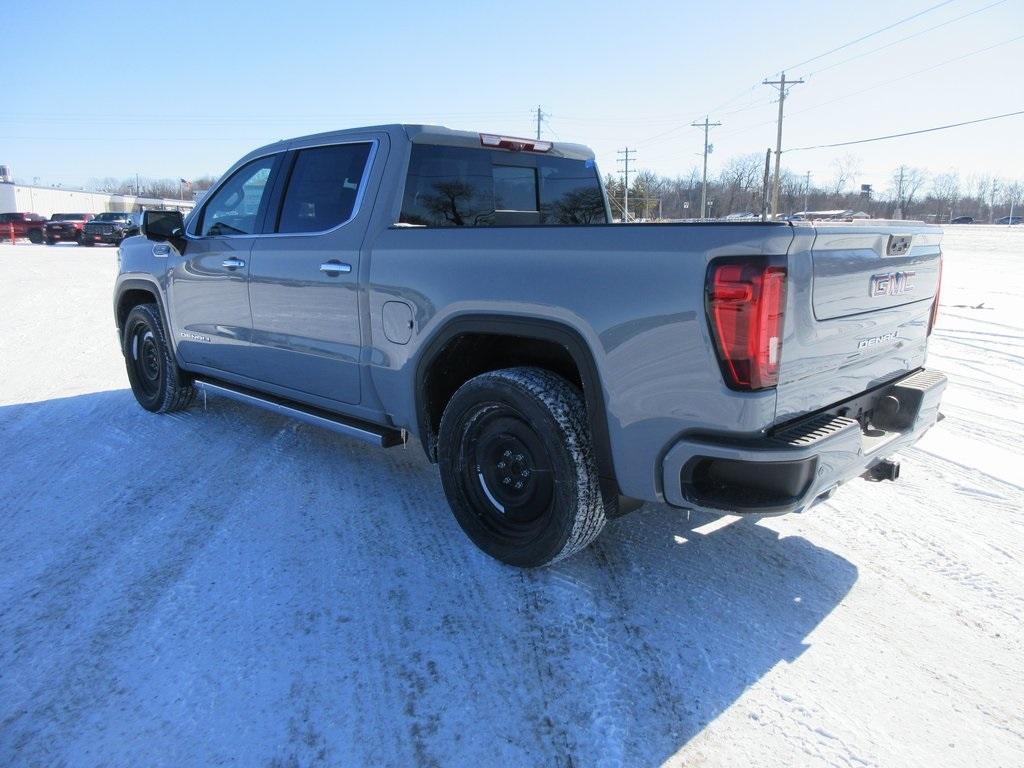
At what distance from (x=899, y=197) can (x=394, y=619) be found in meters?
112

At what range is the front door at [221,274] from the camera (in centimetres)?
456

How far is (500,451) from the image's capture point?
3273 mm

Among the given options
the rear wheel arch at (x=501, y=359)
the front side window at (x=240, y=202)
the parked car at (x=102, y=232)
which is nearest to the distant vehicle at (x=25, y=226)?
the parked car at (x=102, y=232)

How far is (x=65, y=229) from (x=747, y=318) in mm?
42758

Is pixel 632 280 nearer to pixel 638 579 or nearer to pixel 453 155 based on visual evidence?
pixel 638 579

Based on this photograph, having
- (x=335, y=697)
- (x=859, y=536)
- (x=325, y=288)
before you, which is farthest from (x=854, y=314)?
(x=325, y=288)

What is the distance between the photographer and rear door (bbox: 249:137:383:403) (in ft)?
12.5

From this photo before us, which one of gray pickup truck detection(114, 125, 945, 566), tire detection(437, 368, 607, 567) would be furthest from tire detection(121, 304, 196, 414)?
tire detection(437, 368, 607, 567)

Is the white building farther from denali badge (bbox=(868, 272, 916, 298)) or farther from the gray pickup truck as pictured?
denali badge (bbox=(868, 272, 916, 298))

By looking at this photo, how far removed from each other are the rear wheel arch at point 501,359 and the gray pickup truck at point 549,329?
0.04 feet

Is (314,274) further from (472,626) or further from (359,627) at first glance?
(472,626)

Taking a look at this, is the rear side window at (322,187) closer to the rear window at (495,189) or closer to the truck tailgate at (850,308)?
the rear window at (495,189)

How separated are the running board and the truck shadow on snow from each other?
391 mm

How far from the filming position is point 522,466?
10.5 feet
